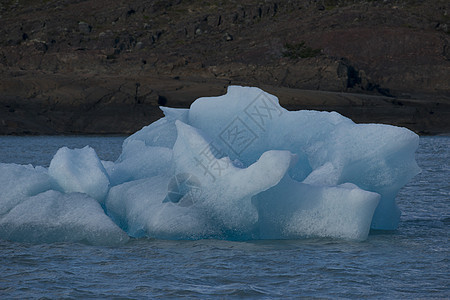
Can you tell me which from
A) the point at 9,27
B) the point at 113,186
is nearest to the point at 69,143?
the point at 113,186

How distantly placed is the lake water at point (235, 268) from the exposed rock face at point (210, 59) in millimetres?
27985

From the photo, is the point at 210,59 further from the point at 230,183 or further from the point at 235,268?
the point at 235,268

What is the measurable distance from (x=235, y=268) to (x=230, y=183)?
1.05 metres

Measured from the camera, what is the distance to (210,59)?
45219mm

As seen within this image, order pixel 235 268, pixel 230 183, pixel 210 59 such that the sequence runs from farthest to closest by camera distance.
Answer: pixel 210 59 → pixel 230 183 → pixel 235 268

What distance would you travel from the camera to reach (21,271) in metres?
6.88

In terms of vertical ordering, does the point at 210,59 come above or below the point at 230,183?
below

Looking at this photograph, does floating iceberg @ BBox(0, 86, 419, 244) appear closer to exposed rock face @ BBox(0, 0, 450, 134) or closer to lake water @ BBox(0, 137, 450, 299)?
lake water @ BBox(0, 137, 450, 299)

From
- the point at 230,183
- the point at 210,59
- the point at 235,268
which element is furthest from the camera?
the point at 210,59

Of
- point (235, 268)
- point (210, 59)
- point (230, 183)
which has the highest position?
point (230, 183)

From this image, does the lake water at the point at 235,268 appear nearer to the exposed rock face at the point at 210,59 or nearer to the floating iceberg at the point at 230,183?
the floating iceberg at the point at 230,183

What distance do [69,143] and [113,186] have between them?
21026mm

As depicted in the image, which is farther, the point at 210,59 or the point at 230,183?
the point at 210,59

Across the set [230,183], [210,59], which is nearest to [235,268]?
[230,183]
